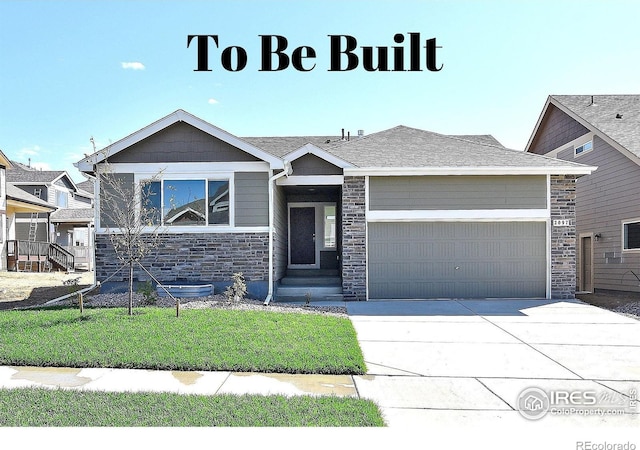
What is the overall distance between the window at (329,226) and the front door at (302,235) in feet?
1.27

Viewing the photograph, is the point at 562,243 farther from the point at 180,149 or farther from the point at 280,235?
the point at 180,149

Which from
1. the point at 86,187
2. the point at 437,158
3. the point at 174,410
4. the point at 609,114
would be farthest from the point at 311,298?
the point at 86,187

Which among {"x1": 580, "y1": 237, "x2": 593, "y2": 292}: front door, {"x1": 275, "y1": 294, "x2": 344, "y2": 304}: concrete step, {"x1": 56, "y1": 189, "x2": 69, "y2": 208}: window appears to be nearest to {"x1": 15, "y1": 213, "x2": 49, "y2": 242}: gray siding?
Result: {"x1": 56, "y1": 189, "x2": 69, "y2": 208}: window

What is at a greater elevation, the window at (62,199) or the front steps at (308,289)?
the window at (62,199)

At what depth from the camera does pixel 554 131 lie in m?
17.4

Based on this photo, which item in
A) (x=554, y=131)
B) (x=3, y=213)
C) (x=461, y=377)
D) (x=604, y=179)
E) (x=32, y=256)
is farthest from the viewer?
(x=32, y=256)

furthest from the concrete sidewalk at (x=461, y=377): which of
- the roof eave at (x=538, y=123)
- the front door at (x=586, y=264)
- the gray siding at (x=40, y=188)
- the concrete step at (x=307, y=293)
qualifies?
the gray siding at (x=40, y=188)

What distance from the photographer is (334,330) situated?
296 inches

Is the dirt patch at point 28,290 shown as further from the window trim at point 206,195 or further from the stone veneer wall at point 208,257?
the window trim at point 206,195

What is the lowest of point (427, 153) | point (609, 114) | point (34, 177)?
point (427, 153)

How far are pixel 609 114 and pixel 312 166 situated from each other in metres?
10.7

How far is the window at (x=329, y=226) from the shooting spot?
14.9 m

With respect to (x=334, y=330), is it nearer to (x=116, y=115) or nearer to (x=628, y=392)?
(x=628, y=392)

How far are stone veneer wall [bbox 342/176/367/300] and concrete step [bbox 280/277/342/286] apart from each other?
3.00 ft
